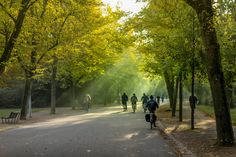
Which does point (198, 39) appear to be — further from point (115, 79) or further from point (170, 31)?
point (115, 79)

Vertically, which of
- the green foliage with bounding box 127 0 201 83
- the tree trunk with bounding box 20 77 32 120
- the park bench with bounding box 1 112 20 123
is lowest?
the park bench with bounding box 1 112 20 123

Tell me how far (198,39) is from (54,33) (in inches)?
459

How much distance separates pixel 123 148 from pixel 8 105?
167ft

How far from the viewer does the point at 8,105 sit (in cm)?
6322

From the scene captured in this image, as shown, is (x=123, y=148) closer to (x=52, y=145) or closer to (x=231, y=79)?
(x=52, y=145)

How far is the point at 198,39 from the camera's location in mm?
19656

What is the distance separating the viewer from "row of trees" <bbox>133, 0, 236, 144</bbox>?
45.5 feet

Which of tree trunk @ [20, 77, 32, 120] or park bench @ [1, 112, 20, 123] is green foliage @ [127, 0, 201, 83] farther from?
park bench @ [1, 112, 20, 123]

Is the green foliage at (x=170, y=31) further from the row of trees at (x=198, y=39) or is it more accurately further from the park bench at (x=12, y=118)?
the park bench at (x=12, y=118)

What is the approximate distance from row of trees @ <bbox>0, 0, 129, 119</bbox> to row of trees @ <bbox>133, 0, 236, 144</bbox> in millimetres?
3329

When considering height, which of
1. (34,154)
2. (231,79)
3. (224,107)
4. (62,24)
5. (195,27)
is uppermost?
(62,24)

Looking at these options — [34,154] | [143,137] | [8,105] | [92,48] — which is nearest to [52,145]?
[34,154]

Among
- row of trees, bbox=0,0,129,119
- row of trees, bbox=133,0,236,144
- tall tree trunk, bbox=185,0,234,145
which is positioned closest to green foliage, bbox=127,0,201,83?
row of trees, bbox=133,0,236,144

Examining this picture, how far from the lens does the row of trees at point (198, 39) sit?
45.5 ft
